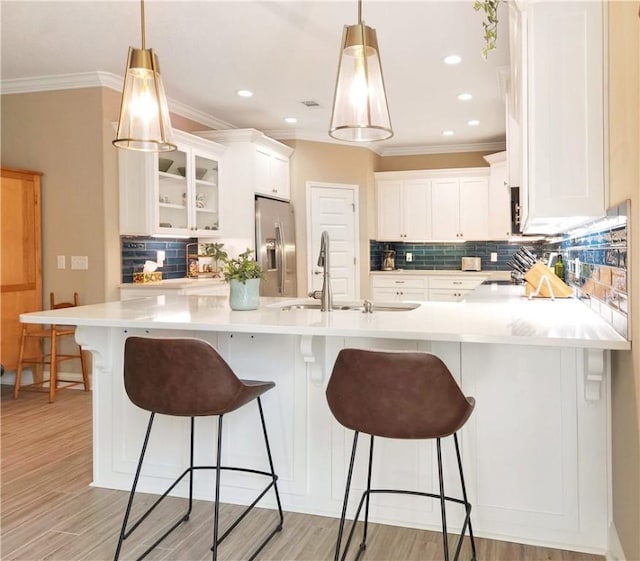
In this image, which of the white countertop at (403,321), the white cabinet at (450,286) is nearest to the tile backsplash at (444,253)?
the white cabinet at (450,286)

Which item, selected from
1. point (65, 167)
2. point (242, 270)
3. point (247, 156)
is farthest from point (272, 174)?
point (242, 270)

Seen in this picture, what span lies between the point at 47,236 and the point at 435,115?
3.87 metres

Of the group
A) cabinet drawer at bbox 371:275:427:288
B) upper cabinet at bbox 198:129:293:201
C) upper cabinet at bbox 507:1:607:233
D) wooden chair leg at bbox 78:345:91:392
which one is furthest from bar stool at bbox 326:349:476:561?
cabinet drawer at bbox 371:275:427:288

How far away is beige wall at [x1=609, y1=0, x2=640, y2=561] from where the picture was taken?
1641mm

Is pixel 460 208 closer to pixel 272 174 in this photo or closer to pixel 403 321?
pixel 272 174

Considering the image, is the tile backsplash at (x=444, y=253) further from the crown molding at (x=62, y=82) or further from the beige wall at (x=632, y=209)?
the beige wall at (x=632, y=209)

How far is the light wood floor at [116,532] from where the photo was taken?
2234mm

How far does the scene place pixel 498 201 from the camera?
7.14m

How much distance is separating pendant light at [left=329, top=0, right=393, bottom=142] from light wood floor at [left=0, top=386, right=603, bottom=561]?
1.62 meters

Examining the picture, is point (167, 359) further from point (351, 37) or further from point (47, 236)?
point (47, 236)

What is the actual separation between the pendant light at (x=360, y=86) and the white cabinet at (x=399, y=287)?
17.1 ft

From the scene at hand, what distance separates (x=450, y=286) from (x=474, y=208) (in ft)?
3.38

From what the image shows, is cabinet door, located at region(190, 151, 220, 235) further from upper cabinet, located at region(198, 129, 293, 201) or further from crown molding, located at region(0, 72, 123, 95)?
crown molding, located at region(0, 72, 123, 95)

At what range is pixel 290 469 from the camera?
8.56ft
